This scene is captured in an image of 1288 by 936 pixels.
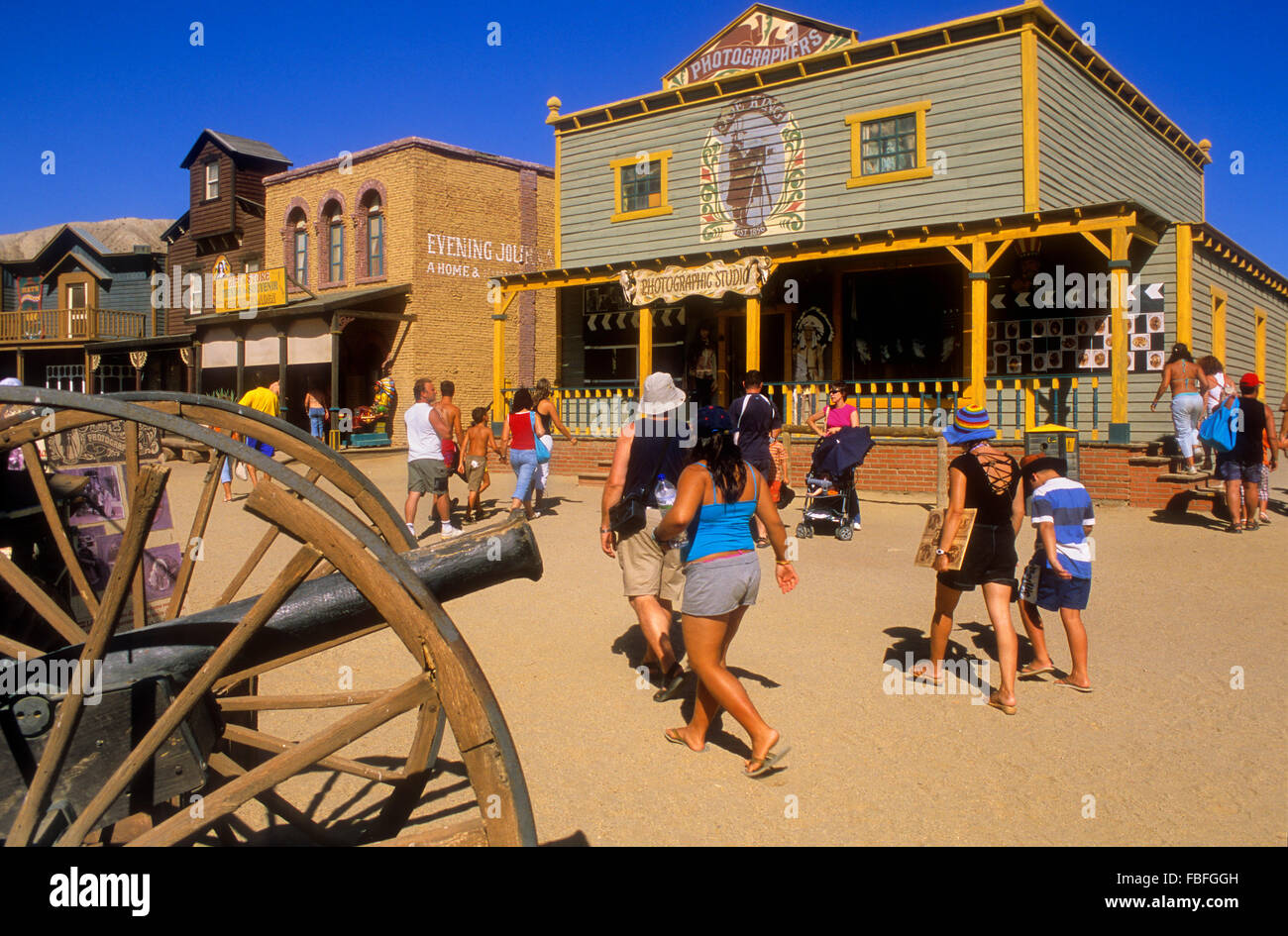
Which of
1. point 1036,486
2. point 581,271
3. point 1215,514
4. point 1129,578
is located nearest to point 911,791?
point 1036,486

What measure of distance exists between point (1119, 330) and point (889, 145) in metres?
5.66

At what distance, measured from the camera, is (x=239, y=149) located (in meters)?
29.3

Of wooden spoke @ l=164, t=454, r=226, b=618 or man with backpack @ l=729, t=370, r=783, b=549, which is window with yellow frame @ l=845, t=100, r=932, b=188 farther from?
wooden spoke @ l=164, t=454, r=226, b=618

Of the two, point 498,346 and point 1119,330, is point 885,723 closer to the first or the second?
point 1119,330

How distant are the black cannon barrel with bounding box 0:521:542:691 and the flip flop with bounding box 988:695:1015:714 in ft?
11.4

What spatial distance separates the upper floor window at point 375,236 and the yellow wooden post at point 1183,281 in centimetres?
1843

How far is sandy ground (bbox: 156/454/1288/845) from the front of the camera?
12.5ft

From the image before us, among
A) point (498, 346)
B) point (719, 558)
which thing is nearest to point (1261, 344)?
point (498, 346)

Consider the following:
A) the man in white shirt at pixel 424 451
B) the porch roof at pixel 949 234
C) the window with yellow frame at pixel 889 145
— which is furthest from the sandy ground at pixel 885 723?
the window with yellow frame at pixel 889 145

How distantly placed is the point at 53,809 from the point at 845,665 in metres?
4.58

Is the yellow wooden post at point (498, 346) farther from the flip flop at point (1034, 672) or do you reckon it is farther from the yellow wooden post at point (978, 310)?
the flip flop at point (1034, 672)

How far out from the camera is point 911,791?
4.09m

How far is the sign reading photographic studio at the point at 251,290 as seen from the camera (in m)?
24.8

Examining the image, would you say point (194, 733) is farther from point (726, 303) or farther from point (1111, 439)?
point (726, 303)
